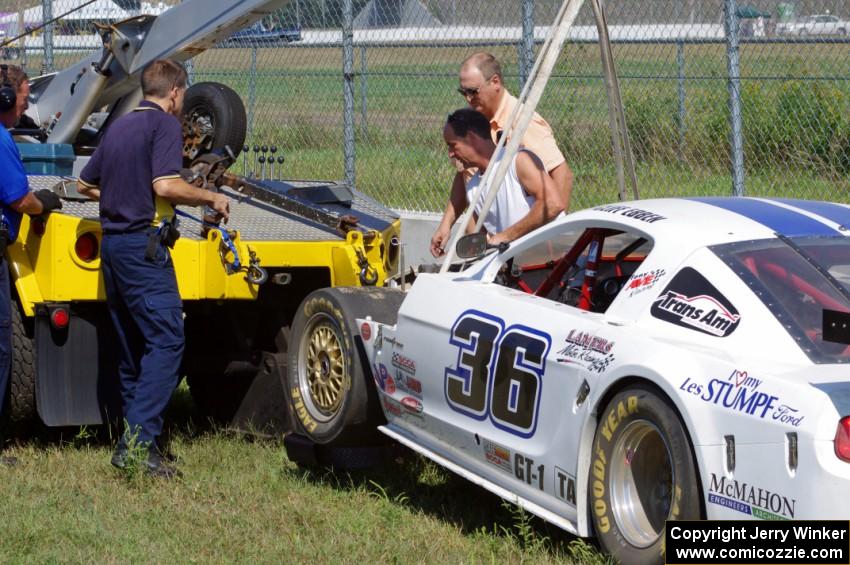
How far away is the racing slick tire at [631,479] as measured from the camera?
477cm

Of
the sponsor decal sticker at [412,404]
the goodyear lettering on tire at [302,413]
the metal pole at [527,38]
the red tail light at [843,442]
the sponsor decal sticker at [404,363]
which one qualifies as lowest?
the goodyear lettering on tire at [302,413]

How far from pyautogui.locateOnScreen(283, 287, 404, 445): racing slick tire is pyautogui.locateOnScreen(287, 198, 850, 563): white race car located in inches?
0.6

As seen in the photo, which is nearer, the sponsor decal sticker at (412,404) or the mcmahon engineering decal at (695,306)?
the mcmahon engineering decal at (695,306)

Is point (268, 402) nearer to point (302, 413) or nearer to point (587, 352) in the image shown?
point (302, 413)

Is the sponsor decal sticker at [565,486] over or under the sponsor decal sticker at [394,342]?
under

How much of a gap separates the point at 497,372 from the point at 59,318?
264 cm

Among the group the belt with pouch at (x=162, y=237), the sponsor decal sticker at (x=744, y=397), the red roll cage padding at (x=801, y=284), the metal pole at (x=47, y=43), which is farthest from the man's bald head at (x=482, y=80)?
the metal pole at (x=47, y=43)

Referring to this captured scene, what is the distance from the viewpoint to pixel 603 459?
493 centimetres

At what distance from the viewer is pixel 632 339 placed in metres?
4.84

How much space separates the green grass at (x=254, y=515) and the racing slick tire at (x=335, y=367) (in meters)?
0.32

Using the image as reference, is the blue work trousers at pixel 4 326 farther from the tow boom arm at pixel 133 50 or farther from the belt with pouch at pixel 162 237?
the tow boom arm at pixel 133 50

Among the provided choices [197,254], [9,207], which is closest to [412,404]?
[197,254]

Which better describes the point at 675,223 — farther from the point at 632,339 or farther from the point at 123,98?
the point at 123,98

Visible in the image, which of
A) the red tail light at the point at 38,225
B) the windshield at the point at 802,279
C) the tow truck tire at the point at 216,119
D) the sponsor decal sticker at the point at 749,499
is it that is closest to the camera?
the sponsor decal sticker at the point at 749,499
